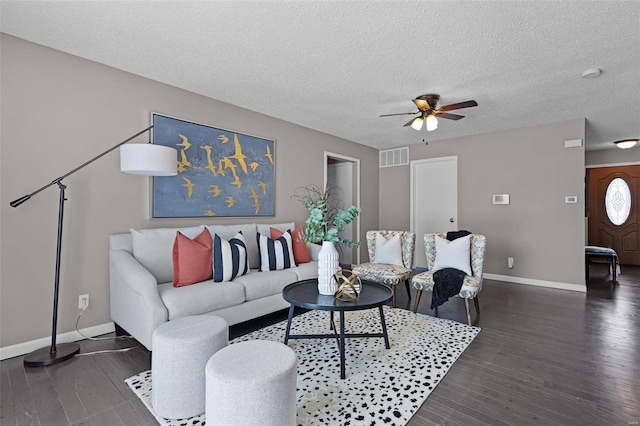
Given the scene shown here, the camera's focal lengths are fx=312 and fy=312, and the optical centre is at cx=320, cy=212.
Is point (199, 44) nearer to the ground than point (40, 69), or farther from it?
farther from it

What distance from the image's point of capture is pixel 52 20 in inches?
87.2

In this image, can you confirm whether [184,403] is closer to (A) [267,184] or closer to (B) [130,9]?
(B) [130,9]

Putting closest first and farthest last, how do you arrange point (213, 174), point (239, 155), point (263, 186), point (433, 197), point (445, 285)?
point (445, 285), point (213, 174), point (239, 155), point (263, 186), point (433, 197)

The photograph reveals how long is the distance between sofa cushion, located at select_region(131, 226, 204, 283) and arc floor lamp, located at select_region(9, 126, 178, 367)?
55 cm

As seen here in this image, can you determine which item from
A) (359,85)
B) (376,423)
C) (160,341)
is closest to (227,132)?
(359,85)

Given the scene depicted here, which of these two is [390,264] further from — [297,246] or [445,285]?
[297,246]

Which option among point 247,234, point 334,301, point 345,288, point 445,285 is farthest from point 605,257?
point 247,234

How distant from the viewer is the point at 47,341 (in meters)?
2.56

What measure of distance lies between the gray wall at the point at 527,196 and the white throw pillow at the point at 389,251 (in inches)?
87.7

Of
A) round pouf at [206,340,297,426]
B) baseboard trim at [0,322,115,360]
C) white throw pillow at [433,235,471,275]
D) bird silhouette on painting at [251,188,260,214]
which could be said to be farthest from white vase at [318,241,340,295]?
baseboard trim at [0,322,115,360]

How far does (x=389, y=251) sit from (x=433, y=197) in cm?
249

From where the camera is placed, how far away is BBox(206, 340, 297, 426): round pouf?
1.33 meters

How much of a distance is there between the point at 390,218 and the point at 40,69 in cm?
558

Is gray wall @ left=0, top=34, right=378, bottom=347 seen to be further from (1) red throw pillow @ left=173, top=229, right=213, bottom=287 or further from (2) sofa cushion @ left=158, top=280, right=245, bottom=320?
(2) sofa cushion @ left=158, top=280, right=245, bottom=320
